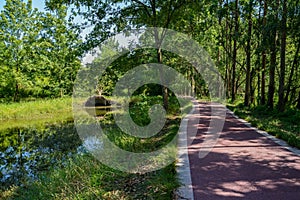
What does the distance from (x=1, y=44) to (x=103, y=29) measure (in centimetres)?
2089

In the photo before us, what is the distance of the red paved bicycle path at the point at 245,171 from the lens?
4.01m

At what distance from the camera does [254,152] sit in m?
6.17

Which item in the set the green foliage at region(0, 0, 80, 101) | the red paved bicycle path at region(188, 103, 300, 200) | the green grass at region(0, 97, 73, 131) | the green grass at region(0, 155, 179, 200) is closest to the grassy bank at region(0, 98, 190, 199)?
the green grass at region(0, 155, 179, 200)

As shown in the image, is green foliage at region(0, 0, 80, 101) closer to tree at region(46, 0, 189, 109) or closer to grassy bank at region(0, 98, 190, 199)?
tree at region(46, 0, 189, 109)

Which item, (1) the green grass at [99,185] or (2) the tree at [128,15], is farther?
(2) the tree at [128,15]

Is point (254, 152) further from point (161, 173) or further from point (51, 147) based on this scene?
point (51, 147)

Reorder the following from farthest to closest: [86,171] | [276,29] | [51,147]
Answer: [276,29], [51,147], [86,171]

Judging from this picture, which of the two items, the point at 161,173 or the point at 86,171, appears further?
the point at 86,171

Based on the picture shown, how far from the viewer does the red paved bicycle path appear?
13.1 feet

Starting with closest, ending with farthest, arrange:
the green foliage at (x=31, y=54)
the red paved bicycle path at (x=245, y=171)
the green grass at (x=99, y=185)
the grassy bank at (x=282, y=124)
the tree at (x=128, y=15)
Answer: the red paved bicycle path at (x=245, y=171) < the green grass at (x=99, y=185) < the grassy bank at (x=282, y=124) < the tree at (x=128, y=15) < the green foliage at (x=31, y=54)

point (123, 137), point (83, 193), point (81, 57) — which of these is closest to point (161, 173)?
point (83, 193)

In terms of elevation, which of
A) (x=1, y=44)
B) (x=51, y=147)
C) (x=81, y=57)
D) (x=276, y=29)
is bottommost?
(x=51, y=147)

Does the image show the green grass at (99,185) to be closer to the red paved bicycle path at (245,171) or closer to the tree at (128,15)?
the red paved bicycle path at (245,171)

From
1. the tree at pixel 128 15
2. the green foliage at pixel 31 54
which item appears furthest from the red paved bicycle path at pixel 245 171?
the green foliage at pixel 31 54
